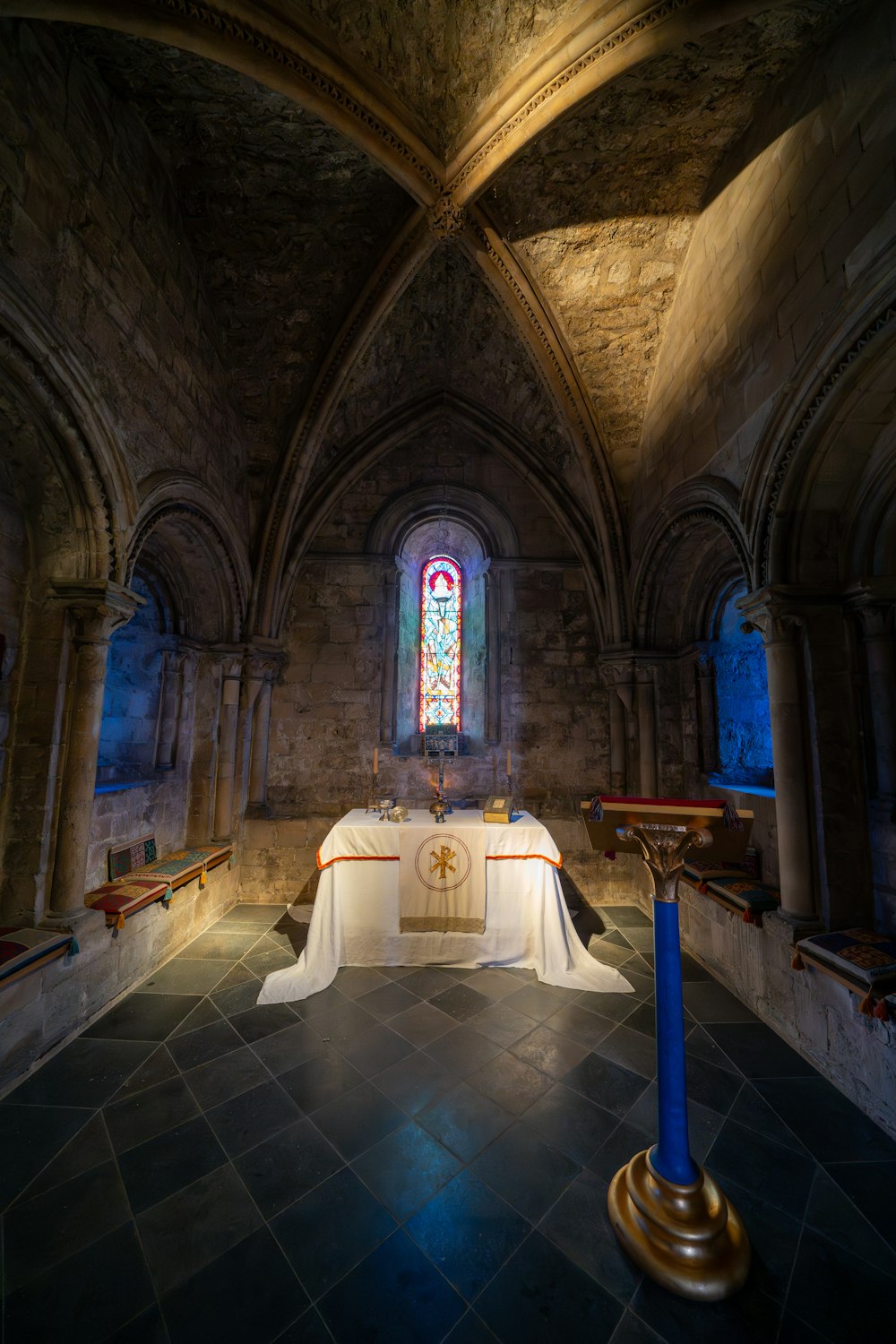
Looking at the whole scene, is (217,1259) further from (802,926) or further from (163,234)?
(163,234)

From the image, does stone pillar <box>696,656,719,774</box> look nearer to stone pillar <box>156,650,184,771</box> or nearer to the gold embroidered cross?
the gold embroidered cross

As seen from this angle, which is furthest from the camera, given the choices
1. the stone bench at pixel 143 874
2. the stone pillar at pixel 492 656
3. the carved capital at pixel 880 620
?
the stone pillar at pixel 492 656

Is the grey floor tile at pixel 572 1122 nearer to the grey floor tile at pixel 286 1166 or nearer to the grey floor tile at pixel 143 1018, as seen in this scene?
the grey floor tile at pixel 286 1166

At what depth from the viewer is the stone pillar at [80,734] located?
3768 millimetres

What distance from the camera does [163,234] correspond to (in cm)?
461

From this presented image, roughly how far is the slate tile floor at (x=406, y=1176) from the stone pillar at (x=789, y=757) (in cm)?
105

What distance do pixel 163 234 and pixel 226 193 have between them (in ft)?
2.37

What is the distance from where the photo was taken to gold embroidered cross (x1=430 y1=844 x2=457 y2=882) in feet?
15.5

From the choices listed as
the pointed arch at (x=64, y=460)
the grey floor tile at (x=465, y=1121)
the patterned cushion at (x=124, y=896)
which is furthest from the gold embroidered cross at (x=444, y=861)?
the pointed arch at (x=64, y=460)

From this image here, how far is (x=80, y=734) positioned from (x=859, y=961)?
5359 millimetres

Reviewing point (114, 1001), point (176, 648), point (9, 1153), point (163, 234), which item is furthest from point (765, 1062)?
point (163, 234)

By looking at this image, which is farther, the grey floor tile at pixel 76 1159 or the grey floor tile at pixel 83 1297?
the grey floor tile at pixel 76 1159

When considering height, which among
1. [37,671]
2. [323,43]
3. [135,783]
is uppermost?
[323,43]

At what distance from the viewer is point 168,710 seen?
6.11 meters
